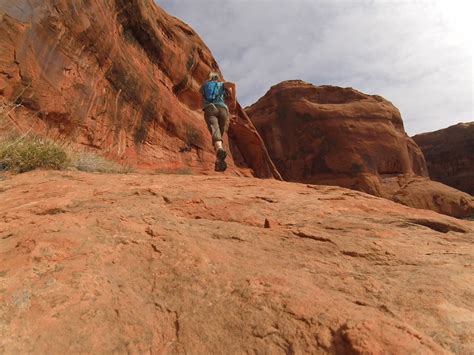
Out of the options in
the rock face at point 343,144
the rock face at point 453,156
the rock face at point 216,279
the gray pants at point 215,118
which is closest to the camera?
the rock face at point 216,279

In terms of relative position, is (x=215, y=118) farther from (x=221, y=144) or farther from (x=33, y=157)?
(x=33, y=157)

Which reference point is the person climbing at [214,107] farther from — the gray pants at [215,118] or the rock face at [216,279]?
the rock face at [216,279]

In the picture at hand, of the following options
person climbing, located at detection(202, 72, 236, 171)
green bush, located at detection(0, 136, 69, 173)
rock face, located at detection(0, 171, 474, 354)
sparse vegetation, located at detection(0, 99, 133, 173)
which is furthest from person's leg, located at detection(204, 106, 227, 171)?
rock face, located at detection(0, 171, 474, 354)

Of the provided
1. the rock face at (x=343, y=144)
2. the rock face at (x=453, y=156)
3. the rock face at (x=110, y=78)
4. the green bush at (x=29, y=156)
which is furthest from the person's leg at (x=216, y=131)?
the rock face at (x=453, y=156)

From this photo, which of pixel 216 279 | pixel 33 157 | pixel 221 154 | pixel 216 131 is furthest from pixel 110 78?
pixel 216 279

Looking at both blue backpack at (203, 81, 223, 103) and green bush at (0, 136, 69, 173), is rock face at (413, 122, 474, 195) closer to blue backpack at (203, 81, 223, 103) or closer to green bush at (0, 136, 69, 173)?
blue backpack at (203, 81, 223, 103)

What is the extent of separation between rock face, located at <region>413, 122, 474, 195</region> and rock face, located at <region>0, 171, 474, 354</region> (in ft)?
131

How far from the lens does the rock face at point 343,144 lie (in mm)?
23859

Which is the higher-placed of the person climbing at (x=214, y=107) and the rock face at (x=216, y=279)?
the person climbing at (x=214, y=107)

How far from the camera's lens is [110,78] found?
1148 centimetres

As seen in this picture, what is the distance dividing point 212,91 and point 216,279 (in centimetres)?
694

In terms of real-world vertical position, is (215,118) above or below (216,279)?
above

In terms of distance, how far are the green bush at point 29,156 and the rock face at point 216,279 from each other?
120 cm

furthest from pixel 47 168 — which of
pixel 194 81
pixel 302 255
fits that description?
pixel 194 81
